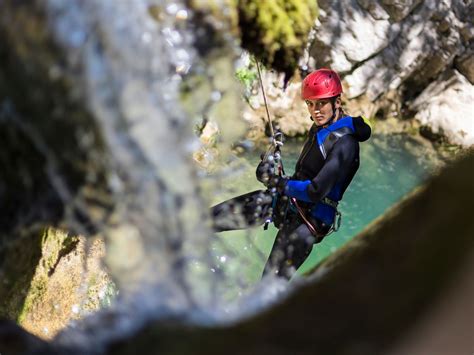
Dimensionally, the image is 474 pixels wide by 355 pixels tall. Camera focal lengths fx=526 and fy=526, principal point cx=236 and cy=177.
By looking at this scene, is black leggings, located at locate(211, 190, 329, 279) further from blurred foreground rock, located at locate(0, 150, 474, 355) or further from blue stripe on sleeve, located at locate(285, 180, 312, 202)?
blurred foreground rock, located at locate(0, 150, 474, 355)

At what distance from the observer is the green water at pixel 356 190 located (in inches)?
200

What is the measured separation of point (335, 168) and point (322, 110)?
1.92ft

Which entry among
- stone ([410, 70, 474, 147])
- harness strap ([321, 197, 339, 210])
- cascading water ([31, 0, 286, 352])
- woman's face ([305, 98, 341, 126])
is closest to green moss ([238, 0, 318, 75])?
cascading water ([31, 0, 286, 352])

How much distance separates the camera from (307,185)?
3.68 m

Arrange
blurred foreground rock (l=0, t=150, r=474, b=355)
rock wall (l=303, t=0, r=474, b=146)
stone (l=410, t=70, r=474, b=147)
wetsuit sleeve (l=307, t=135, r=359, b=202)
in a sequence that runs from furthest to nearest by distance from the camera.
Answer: stone (l=410, t=70, r=474, b=147) → rock wall (l=303, t=0, r=474, b=146) → wetsuit sleeve (l=307, t=135, r=359, b=202) → blurred foreground rock (l=0, t=150, r=474, b=355)

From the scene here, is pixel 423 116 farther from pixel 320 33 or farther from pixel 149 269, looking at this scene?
pixel 149 269

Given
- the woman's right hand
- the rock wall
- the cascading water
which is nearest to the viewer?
the cascading water

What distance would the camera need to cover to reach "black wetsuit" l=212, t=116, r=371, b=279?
370 centimetres

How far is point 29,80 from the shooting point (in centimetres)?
176

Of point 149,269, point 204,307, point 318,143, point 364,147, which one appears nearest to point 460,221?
point 204,307

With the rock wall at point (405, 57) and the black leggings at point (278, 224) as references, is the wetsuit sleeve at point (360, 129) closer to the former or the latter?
the black leggings at point (278, 224)

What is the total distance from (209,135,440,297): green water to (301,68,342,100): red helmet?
134cm

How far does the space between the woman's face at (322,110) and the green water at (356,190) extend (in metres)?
1.22

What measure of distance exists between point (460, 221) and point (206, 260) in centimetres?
100
